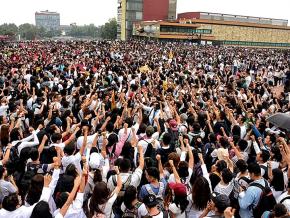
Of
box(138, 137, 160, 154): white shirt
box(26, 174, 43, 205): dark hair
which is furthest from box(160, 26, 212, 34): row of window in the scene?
box(26, 174, 43, 205): dark hair

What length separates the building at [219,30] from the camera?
52438mm

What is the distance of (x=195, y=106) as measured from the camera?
28.0ft

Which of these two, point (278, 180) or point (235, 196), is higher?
point (278, 180)

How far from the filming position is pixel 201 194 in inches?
133

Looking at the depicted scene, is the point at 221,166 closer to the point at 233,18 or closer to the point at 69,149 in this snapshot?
the point at 69,149

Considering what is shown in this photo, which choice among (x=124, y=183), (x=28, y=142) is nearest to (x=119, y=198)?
(x=124, y=183)

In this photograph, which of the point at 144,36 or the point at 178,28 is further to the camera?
the point at 144,36

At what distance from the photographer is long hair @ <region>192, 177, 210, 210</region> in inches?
132

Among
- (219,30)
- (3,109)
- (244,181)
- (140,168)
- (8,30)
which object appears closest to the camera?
(244,181)

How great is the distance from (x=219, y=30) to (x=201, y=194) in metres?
59.2

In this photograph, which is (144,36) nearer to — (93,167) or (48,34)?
(93,167)

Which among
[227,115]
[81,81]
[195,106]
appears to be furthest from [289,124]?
[81,81]

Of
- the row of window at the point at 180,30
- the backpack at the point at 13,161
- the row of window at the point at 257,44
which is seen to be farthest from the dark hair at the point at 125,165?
the row of window at the point at 257,44

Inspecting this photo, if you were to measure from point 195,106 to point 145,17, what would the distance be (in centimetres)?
6046
